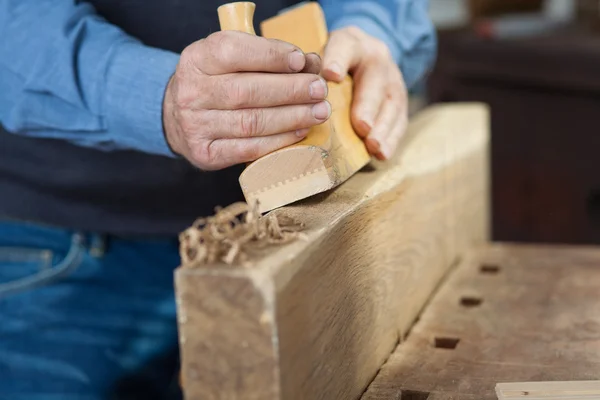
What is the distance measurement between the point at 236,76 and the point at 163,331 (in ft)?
1.82

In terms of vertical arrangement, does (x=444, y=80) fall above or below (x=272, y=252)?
below

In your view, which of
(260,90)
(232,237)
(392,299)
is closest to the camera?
(232,237)

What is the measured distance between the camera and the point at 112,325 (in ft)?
3.60

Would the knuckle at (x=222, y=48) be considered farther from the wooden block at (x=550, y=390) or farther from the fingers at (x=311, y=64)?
the wooden block at (x=550, y=390)

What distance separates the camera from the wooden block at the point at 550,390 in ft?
2.22

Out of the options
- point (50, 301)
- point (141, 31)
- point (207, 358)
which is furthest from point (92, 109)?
point (207, 358)

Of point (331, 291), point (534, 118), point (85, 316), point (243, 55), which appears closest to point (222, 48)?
point (243, 55)

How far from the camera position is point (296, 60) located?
0.71m

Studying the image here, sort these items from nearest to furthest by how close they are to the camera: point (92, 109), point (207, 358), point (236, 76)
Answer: point (207, 358), point (236, 76), point (92, 109)

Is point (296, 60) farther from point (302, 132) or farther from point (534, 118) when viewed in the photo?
point (534, 118)

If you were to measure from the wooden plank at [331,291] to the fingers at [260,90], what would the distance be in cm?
10

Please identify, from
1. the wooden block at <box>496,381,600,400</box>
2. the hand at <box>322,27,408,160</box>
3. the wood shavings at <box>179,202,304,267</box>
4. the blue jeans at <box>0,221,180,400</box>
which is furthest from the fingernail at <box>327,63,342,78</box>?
the blue jeans at <box>0,221,180,400</box>

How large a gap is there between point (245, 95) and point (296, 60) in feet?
0.18

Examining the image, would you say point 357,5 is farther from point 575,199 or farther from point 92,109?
point 575,199
